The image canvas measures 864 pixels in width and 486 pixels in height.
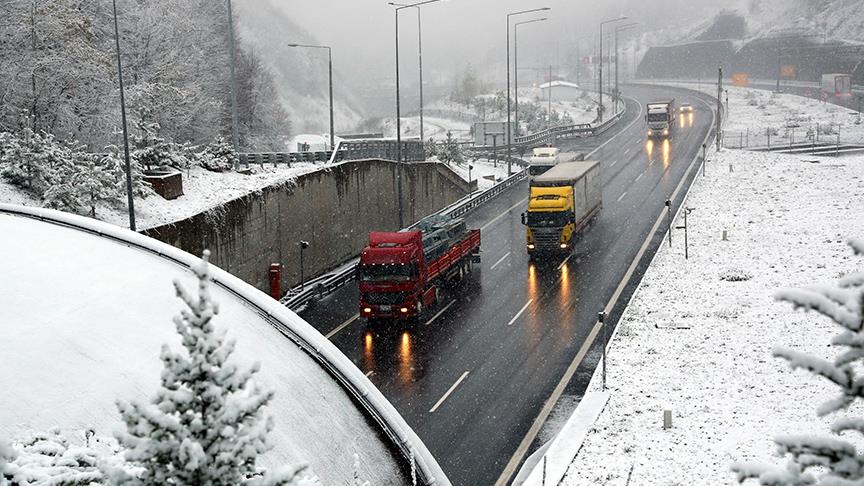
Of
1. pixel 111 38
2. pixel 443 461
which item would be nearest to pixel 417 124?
pixel 111 38

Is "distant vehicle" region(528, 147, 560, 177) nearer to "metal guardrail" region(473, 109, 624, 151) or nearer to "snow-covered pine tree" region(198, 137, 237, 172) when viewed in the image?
"metal guardrail" region(473, 109, 624, 151)

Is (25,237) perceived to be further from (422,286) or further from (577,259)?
(577,259)

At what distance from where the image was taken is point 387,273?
3262 centimetres

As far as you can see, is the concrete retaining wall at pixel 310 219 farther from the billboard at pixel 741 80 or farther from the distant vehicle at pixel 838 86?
the billboard at pixel 741 80

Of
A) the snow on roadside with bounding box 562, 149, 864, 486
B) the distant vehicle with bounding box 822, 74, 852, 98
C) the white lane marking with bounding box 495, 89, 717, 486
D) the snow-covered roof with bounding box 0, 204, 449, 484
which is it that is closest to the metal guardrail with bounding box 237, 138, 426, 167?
the white lane marking with bounding box 495, 89, 717, 486

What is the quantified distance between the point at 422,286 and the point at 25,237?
60.4 feet

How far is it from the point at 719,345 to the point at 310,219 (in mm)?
20994

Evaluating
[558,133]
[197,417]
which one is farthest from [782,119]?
[197,417]

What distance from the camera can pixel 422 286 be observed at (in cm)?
3375

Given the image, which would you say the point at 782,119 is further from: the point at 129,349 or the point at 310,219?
the point at 129,349

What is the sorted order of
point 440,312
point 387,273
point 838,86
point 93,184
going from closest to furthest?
point 93,184 → point 387,273 → point 440,312 → point 838,86

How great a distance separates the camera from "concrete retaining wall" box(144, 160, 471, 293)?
114ft

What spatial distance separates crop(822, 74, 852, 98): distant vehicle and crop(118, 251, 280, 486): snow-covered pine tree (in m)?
109

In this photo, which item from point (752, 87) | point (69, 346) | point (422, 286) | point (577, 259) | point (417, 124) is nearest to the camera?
point (69, 346)
